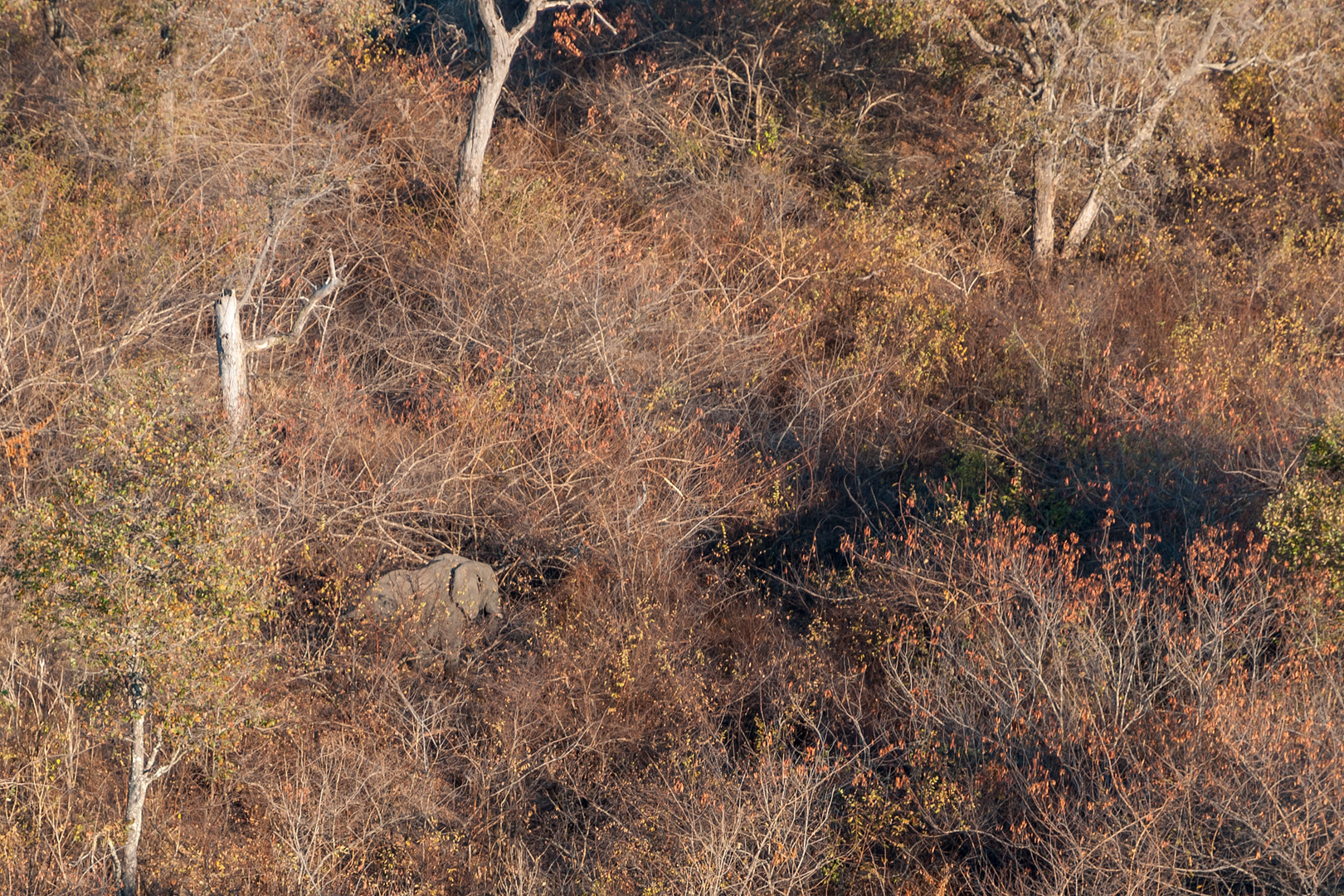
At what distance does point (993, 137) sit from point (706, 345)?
487 cm

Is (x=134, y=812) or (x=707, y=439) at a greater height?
(x=707, y=439)

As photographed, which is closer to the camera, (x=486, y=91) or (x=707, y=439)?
(x=707, y=439)

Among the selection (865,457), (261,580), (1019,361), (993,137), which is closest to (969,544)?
(865,457)

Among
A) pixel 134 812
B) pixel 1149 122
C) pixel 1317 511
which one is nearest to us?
pixel 134 812

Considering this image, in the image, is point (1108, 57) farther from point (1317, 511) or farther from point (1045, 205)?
point (1317, 511)

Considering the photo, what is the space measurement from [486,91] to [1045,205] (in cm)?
622

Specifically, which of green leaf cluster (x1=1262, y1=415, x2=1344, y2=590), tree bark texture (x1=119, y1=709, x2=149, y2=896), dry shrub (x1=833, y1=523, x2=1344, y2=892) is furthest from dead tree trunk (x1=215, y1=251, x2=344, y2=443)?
green leaf cluster (x1=1262, y1=415, x2=1344, y2=590)

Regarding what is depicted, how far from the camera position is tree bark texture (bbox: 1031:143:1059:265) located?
39.6 feet

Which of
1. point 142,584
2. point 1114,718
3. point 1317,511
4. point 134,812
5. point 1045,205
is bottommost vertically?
point 134,812

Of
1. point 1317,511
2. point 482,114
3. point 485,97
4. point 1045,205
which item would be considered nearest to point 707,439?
point 1317,511

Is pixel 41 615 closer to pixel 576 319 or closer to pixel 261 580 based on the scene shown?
pixel 261 580

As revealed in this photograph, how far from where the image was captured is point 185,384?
25.5ft

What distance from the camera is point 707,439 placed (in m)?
9.49

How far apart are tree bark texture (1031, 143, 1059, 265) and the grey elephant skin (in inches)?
304
